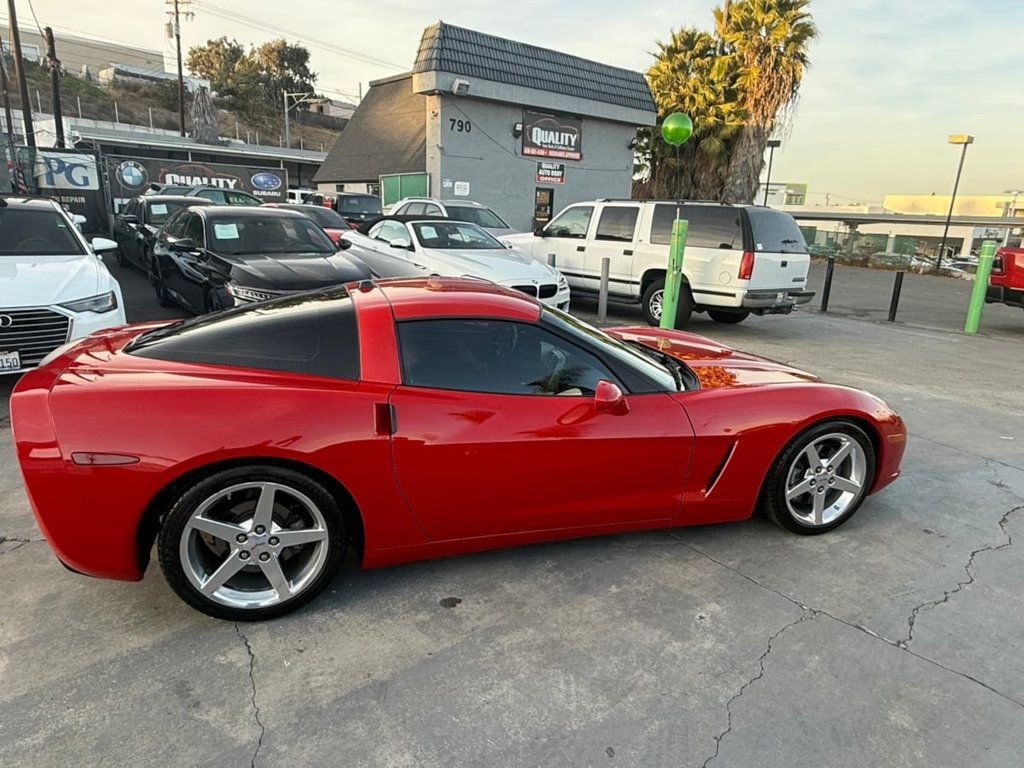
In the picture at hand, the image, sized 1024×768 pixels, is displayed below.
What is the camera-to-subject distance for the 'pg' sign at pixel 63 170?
16.8 metres

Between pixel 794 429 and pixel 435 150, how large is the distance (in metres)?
17.3

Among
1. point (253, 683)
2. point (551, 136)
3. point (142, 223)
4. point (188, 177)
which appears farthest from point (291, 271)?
point (188, 177)

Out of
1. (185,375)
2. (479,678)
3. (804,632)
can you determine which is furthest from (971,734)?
(185,375)

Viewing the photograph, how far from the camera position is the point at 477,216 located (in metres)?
13.4

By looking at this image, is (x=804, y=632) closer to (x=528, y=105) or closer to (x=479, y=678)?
(x=479, y=678)

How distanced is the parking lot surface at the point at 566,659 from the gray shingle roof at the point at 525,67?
57.0ft

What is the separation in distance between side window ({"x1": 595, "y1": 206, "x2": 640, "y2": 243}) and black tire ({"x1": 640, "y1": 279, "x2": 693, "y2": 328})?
2.80 feet

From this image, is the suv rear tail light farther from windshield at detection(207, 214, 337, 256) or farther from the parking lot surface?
the parking lot surface

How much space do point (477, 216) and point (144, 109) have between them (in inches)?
2572

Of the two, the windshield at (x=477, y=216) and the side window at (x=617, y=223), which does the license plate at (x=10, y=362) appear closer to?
the side window at (x=617, y=223)

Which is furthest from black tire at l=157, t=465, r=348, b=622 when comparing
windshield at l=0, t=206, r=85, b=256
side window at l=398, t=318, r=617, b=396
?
windshield at l=0, t=206, r=85, b=256

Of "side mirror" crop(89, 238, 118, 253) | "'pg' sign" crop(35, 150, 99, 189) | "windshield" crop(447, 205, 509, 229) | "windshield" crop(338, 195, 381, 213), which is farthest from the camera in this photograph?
"windshield" crop(338, 195, 381, 213)

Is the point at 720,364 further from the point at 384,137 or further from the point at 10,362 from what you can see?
the point at 384,137

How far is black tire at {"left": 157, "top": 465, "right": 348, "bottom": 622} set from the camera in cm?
239
